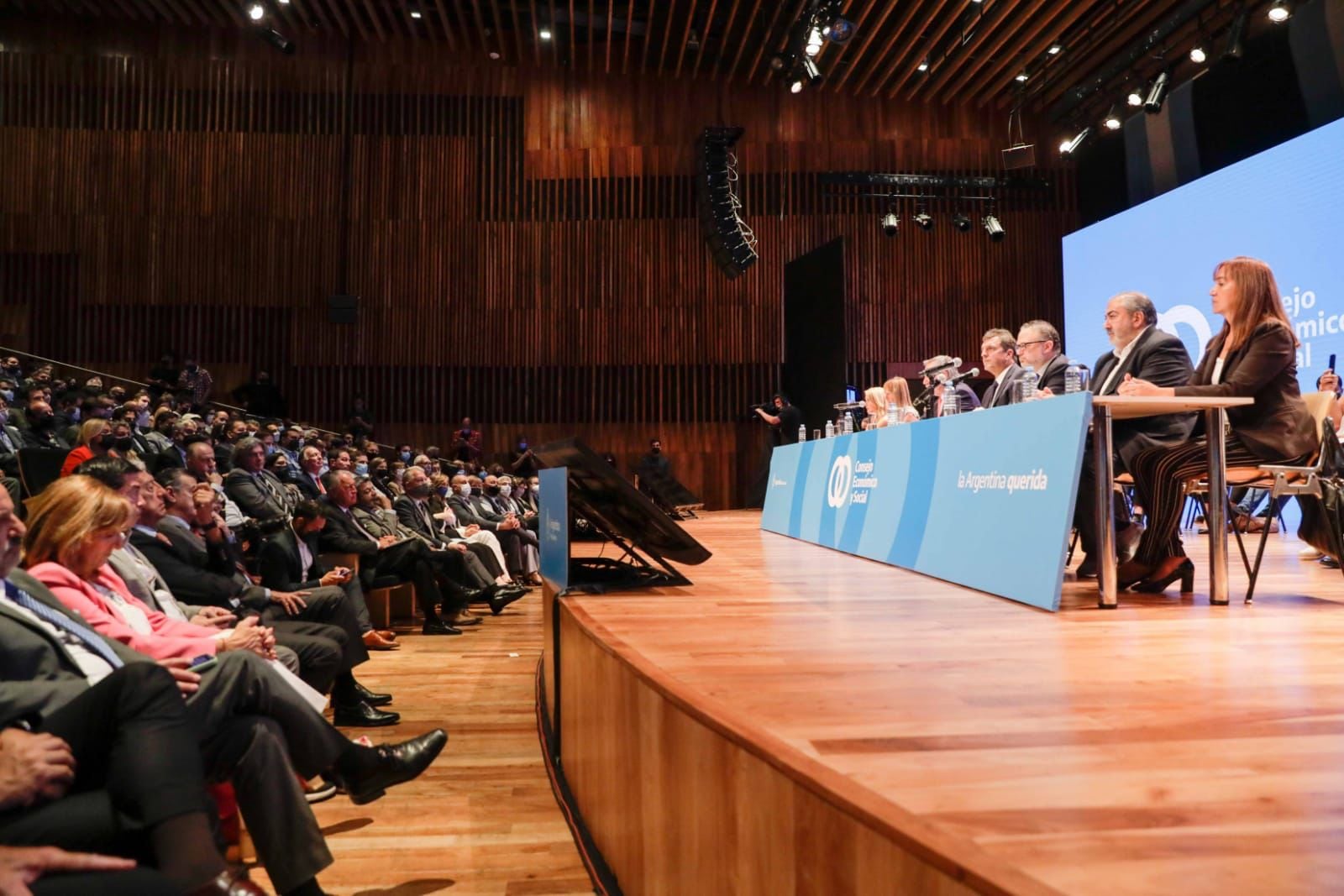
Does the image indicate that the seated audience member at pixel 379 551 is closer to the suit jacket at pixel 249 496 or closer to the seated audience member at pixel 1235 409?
the suit jacket at pixel 249 496

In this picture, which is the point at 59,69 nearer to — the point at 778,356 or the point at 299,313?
the point at 299,313

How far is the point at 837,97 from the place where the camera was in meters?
12.2

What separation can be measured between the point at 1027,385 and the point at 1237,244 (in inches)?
224

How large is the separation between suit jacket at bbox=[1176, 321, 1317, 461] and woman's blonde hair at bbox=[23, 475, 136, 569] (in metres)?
2.75

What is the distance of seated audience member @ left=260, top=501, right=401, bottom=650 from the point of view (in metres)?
3.71

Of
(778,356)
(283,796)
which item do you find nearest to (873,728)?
(283,796)

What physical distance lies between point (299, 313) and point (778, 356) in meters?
5.99

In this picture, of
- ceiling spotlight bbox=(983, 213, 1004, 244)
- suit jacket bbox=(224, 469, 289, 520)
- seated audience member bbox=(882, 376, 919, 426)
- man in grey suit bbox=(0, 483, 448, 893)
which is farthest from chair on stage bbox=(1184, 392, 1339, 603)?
ceiling spotlight bbox=(983, 213, 1004, 244)

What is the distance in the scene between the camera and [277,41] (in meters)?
10.8

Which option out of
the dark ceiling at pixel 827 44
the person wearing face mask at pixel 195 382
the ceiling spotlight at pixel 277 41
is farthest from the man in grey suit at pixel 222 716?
the ceiling spotlight at pixel 277 41

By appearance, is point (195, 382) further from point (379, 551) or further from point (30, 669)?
point (30, 669)

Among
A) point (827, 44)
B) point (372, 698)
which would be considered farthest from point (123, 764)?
point (827, 44)

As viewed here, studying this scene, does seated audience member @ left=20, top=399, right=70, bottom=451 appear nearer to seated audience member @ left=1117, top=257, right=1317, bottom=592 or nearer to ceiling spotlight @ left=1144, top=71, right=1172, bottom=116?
seated audience member @ left=1117, top=257, right=1317, bottom=592

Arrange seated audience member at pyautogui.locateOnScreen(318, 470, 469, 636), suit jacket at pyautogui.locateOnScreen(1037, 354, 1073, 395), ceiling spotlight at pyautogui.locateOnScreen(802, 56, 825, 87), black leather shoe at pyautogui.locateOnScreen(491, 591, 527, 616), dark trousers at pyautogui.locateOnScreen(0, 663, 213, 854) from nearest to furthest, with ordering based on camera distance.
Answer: dark trousers at pyautogui.locateOnScreen(0, 663, 213, 854) < suit jacket at pyautogui.locateOnScreen(1037, 354, 1073, 395) < seated audience member at pyautogui.locateOnScreen(318, 470, 469, 636) < black leather shoe at pyautogui.locateOnScreen(491, 591, 527, 616) < ceiling spotlight at pyautogui.locateOnScreen(802, 56, 825, 87)
